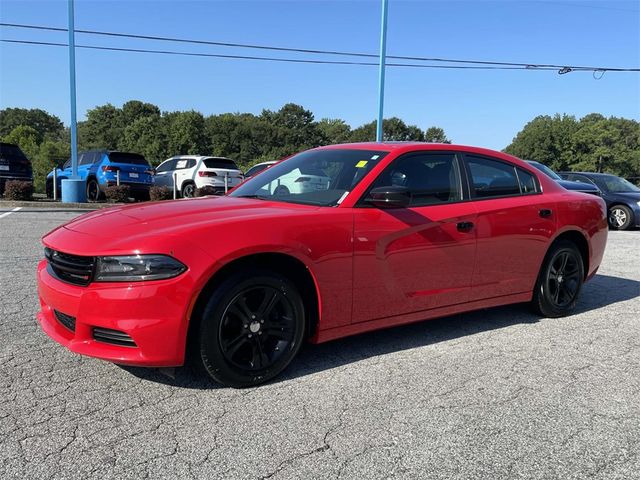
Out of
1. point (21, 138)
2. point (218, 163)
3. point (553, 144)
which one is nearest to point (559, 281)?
point (218, 163)

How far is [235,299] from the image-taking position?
10.2 feet

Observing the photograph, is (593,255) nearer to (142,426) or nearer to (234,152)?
(142,426)

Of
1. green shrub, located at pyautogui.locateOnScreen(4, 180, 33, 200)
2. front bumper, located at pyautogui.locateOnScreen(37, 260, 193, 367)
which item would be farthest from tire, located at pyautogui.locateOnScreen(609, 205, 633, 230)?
green shrub, located at pyautogui.locateOnScreen(4, 180, 33, 200)

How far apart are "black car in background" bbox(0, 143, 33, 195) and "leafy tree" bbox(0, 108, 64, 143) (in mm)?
80364

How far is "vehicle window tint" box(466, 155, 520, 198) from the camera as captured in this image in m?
4.39

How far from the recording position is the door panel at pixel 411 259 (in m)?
3.58

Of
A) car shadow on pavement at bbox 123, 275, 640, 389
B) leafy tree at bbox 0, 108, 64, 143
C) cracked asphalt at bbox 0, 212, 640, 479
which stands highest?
leafy tree at bbox 0, 108, 64, 143

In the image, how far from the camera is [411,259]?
3.79m

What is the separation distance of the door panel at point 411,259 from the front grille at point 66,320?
1.73 metres

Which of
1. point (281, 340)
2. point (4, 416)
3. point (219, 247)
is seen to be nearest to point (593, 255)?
point (281, 340)

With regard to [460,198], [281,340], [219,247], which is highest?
[460,198]

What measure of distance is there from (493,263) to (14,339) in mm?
3710

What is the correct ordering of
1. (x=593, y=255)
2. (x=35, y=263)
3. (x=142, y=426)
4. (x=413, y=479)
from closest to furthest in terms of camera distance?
(x=413, y=479) < (x=142, y=426) < (x=593, y=255) < (x=35, y=263)

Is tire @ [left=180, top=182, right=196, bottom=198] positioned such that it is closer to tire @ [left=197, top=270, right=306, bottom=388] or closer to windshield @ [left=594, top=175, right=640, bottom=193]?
windshield @ [left=594, top=175, right=640, bottom=193]
